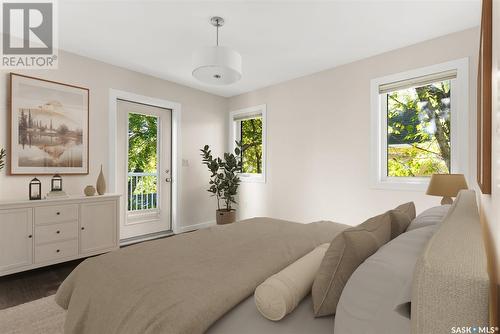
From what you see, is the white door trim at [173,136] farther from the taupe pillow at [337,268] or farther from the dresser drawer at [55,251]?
the taupe pillow at [337,268]

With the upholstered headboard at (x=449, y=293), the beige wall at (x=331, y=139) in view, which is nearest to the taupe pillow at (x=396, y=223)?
the upholstered headboard at (x=449, y=293)

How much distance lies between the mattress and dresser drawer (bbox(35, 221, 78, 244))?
2.70 meters

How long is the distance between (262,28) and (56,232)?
306 cm

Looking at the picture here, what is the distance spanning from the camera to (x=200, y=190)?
15.8 feet

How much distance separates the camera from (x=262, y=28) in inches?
106

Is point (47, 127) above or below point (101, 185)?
above

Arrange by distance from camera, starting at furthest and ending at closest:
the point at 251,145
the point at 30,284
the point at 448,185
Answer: the point at 251,145
the point at 30,284
the point at 448,185

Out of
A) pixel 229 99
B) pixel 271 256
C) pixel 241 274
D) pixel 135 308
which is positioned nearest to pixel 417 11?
pixel 271 256

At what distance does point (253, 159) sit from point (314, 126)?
4.63ft

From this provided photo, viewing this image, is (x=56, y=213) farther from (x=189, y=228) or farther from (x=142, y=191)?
(x=189, y=228)

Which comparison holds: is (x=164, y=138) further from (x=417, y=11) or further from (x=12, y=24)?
(x=417, y=11)

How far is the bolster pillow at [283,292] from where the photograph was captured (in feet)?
3.09

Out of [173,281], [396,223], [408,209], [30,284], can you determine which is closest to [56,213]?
[30,284]

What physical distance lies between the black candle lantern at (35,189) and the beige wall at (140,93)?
0.16m
